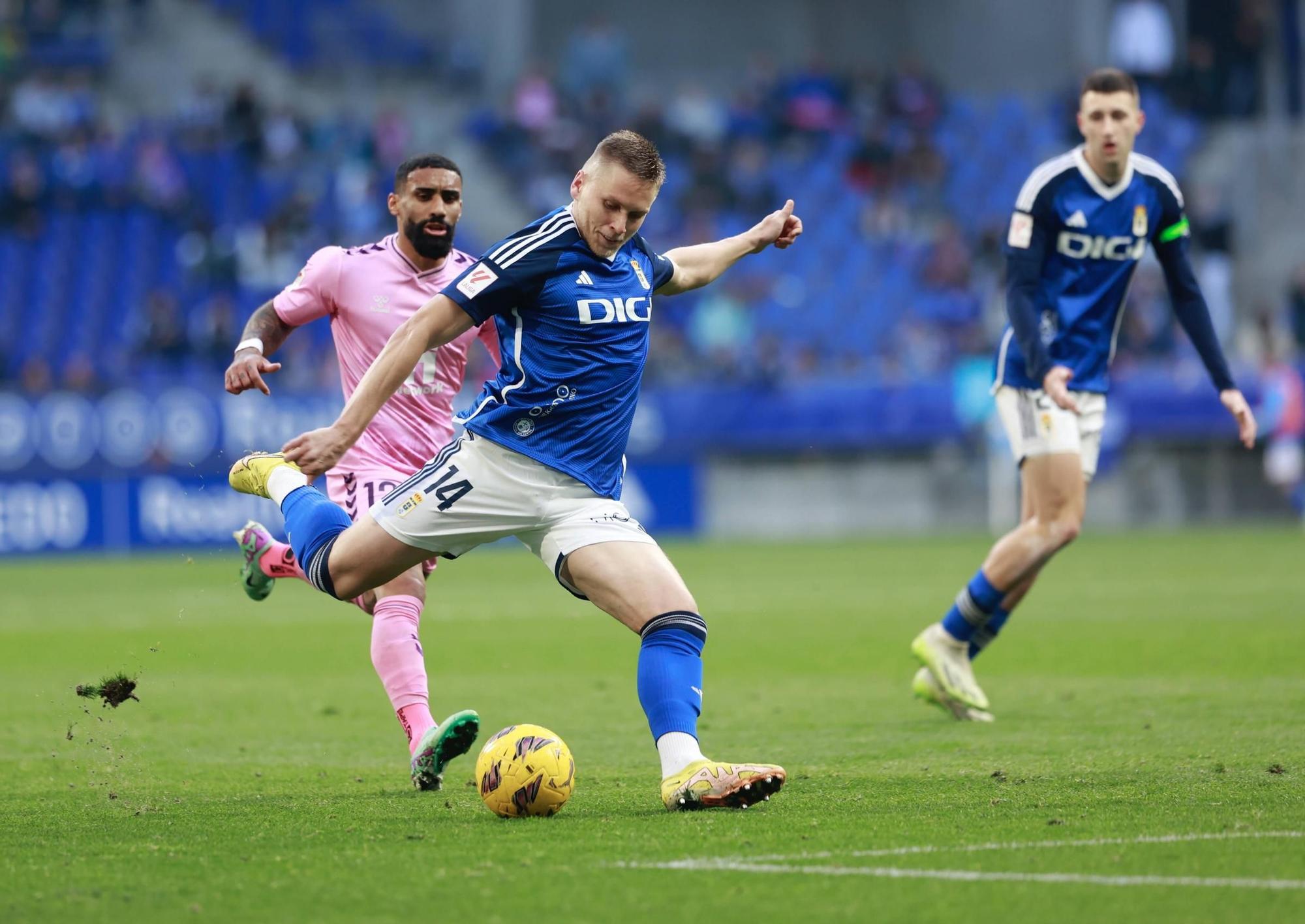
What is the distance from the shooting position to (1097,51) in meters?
31.8

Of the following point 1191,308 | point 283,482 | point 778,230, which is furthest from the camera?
point 1191,308

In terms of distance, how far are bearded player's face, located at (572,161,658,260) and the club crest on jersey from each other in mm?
178

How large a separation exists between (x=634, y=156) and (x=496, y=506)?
1207 mm

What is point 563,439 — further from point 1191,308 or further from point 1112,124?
point 1191,308

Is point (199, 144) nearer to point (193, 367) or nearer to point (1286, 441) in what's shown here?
point (193, 367)

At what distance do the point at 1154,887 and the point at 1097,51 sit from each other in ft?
95.5

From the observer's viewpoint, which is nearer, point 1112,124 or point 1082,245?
point 1112,124

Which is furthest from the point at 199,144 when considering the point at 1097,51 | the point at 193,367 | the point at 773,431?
the point at 1097,51

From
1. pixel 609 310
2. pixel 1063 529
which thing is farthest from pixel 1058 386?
pixel 609 310

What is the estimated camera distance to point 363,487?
7297mm

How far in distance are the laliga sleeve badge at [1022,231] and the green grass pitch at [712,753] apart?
2130 mm

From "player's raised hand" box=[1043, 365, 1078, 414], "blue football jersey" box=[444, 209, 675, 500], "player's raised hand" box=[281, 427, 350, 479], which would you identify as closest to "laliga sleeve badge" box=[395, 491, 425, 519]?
"blue football jersey" box=[444, 209, 675, 500]

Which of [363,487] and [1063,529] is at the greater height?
[363,487]

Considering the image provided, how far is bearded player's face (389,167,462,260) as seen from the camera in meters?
7.27
